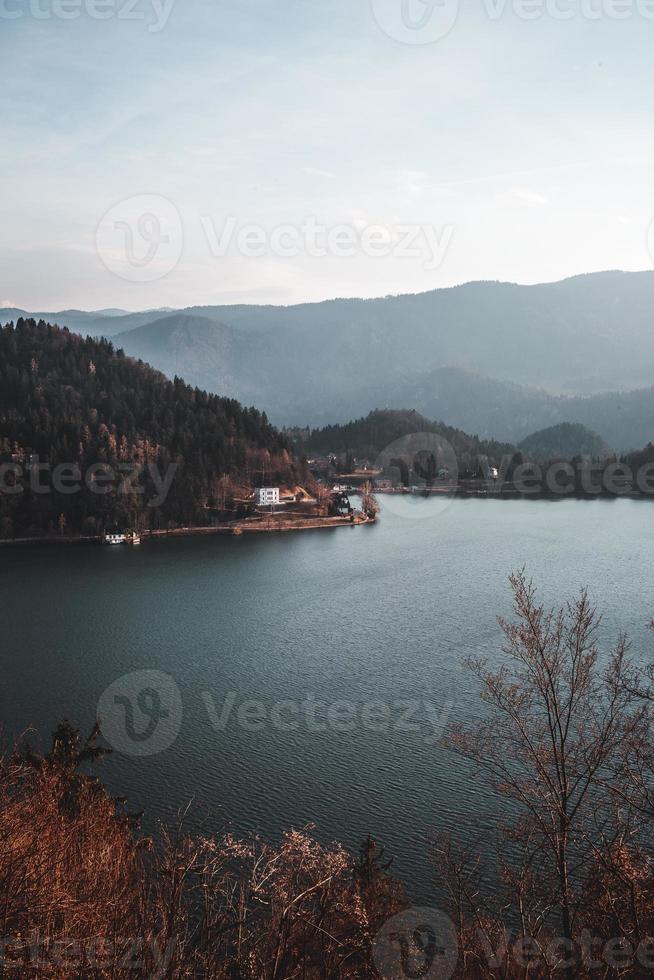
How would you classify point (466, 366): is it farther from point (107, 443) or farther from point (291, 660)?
point (291, 660)

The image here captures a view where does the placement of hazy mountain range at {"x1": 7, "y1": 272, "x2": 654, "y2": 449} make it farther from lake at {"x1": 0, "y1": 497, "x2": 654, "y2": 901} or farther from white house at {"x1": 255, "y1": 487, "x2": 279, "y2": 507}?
lake at {"x1": 0, "y1": 497, "x2": 654, "y2": 901}

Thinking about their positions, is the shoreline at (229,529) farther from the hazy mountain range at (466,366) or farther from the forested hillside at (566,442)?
the hazy mountain range at (466,366)

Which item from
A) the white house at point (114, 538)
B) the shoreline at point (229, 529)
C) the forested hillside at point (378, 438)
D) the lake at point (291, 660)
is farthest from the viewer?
the forested hillside at point (378, 438)

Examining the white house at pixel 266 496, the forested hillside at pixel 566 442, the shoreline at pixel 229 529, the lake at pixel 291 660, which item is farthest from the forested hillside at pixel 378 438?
the lake at pixel 291 660


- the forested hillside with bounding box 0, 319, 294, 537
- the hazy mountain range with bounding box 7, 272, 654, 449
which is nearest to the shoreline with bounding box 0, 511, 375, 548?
the forested hillside with bounding box 0, 319, 294, 537

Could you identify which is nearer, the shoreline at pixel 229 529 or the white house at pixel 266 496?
the shoreline at pixel 229 529

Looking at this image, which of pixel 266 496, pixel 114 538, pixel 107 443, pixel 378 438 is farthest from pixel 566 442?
pixel 114 538

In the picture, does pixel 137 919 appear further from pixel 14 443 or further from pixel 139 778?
pixel 14 443
